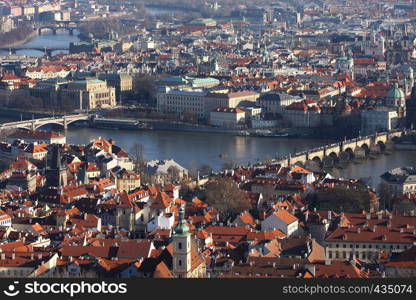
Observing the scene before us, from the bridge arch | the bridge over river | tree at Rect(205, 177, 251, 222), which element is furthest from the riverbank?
tree at Rect(205, 177, 251, 222)

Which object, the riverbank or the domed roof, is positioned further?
the riverbank

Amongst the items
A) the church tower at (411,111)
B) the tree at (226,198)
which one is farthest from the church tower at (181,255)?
the church tower at (411,111)

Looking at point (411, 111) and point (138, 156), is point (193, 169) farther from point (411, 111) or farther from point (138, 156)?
point (411, 111)

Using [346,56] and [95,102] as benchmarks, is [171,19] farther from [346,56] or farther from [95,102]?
[95,102]

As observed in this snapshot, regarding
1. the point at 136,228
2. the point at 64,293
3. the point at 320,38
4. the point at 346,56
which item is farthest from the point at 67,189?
the point at 320,38

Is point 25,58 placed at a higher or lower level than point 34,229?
lower

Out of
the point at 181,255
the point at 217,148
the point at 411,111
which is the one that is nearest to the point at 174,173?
the point at 217,148

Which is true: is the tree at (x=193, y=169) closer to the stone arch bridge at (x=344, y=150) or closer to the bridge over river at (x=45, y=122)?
the stone arch bridge at (x=344, y=150)

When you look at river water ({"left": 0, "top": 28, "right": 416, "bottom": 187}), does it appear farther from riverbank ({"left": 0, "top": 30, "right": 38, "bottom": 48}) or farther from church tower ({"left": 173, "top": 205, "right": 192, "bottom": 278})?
riverbank ({"left": 0, "top": 30, "right": 38, "bottom": 48})
